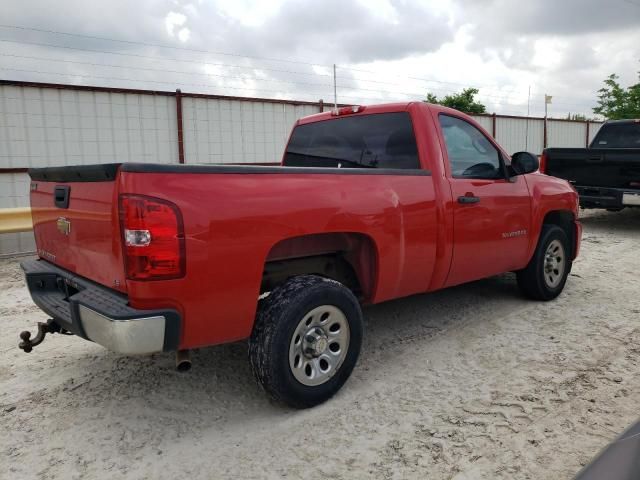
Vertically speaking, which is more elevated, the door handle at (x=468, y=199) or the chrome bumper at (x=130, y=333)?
the door handle at (x=468, y=199)

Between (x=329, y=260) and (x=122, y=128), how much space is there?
7720 mm

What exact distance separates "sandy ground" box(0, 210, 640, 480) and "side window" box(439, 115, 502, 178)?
1334 millimetres

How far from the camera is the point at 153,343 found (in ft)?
8.48

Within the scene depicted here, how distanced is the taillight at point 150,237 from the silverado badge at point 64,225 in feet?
2.57

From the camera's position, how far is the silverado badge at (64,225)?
3.12m

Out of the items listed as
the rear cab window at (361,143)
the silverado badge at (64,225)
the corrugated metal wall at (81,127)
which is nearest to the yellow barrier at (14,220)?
the corrugated metal wall at (81,127)

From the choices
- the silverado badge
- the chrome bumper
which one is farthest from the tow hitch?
the chrome bumper

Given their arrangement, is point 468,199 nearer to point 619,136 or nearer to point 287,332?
point 287,332

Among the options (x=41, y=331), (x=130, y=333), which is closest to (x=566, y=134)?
(x=41, y=331)

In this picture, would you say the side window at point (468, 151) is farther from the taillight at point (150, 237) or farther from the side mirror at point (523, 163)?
the taillight at point (150, 237)

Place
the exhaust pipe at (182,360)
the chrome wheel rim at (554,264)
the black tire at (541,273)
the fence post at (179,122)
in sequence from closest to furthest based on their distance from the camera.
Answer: the exhaust pipe at (182,360)
the black tire at (541,273)
the chrome wheel rim at (554,264)
the fence post at (179,122)

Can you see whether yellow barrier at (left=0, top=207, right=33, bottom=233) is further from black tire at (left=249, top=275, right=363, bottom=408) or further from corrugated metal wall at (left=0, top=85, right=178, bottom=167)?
black tire at (left=249, top=275, right=363, bottom=408)

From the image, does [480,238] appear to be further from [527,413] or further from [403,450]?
[403,450]

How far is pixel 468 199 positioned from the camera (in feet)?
13.6
